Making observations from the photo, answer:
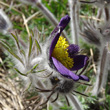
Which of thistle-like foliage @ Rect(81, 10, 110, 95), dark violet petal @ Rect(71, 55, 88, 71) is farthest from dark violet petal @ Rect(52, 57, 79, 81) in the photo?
thistle-like foliage @ Rect(81, 10, 110, 95)

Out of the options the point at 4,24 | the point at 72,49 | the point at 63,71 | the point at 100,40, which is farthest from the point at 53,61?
the point at 4,24

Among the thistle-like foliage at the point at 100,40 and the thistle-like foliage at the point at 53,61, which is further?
the thistle-like foliage at the point at 100,40

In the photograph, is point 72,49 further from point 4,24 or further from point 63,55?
point 4,24

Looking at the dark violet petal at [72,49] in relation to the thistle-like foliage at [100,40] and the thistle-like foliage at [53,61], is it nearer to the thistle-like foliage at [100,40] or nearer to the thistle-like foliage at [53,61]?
the thistle-like foliage at [53,61]

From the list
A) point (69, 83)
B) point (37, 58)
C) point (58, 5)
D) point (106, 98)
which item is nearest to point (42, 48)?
point (37, 58)

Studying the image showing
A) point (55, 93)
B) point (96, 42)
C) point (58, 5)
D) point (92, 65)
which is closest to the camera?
point (55, 93)

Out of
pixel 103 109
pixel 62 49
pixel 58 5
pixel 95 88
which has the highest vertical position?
pixel 58 5

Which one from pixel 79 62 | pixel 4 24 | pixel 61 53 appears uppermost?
pixel 4 24

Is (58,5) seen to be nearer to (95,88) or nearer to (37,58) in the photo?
(95,88)

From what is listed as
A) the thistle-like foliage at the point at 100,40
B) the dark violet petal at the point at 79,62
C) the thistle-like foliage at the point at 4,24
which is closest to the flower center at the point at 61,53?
the dark violet petal at the point at 79,62
